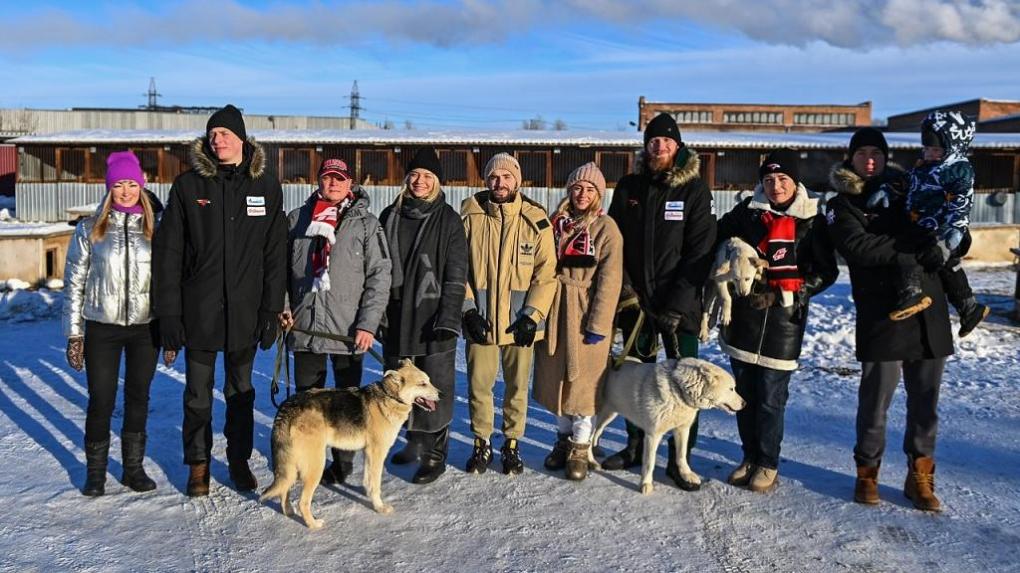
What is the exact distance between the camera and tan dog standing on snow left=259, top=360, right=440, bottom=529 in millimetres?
3840

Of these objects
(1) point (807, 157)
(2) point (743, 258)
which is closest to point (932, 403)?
(2) point (743, 258)

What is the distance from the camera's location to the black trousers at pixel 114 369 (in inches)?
163

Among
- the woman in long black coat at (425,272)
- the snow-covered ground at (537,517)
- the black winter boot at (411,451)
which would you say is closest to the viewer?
the snow-covered ground at (537,517)

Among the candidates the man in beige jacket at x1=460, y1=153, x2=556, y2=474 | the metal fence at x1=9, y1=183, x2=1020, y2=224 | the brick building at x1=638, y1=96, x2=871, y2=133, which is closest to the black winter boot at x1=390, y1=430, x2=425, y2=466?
the man in beige jacket at x1=460, y1=153, x2=556, y2=474

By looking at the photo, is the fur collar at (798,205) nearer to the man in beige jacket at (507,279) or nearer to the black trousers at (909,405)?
the black trousers at (909,405)

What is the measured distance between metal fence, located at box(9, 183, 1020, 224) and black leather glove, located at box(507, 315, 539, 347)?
46.5ft

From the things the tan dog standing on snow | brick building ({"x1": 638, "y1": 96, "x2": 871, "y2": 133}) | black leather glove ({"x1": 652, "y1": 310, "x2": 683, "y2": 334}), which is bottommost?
the tan dog standing on snow

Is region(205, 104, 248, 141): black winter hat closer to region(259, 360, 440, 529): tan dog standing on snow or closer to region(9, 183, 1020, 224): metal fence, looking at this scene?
region(259, 360, 440, 529): tan dog standing on snow

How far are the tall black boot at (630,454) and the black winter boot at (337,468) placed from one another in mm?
1631

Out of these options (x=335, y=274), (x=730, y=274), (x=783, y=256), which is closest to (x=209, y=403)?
(x=335, y=274)

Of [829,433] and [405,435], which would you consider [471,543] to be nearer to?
[405,435]

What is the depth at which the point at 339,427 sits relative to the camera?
13.0ft

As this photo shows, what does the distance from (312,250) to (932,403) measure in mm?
3586

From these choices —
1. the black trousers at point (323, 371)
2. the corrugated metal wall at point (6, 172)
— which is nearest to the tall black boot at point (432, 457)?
the black trousers at point (323, 371)
